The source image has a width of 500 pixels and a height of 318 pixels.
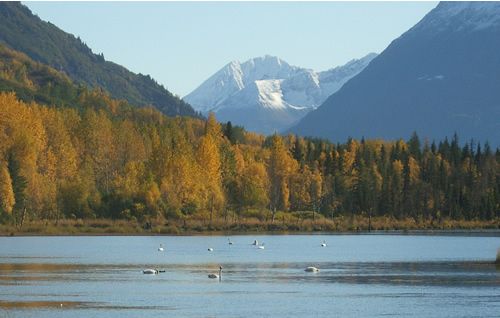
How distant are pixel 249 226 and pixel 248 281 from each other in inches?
3487

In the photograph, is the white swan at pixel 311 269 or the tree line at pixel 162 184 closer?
the white swan at pixel 311 269

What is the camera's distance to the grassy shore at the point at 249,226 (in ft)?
483

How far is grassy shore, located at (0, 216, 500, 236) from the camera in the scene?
14712 cm

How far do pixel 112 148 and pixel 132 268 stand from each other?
104 m

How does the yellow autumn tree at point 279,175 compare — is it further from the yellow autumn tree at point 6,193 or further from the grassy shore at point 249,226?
the yellow autumn tree at point 6,193

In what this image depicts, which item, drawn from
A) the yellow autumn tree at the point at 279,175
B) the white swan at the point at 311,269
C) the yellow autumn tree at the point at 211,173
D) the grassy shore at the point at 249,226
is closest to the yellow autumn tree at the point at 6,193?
the grassy shore at the point at 249,226

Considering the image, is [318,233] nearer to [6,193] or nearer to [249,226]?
[249,226]

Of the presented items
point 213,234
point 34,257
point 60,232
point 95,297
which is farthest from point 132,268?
point 213,234

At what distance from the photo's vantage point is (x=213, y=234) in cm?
15575

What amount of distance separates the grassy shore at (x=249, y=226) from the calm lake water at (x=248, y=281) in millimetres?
20757

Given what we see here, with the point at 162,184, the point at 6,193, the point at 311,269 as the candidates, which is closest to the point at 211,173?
the point at 162,184

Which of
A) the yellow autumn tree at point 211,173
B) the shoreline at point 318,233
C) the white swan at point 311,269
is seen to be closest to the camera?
the white swan at point 311,269

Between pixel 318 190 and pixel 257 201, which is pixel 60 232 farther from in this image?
pixel 318 190

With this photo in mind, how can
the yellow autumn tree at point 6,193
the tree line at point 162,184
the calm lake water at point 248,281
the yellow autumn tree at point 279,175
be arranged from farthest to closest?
the yellow autumn tree at point 279,175 < the tree line at point 162,184 < the yellow autumn tree at point 6,193 < the calm lake water at point 248,281
